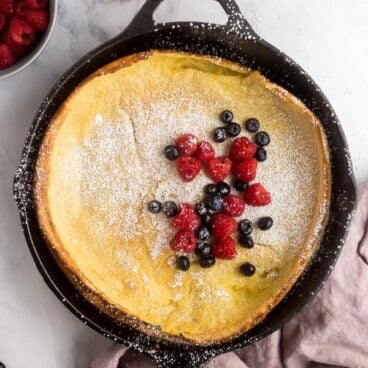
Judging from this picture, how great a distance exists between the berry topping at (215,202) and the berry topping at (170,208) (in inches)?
3.3

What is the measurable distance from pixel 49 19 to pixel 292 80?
0.65 m

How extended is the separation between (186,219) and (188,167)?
129 mm

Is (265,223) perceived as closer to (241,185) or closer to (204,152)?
(241,185)

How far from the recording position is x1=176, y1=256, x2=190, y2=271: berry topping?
2.03 metres

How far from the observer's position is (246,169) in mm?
1998

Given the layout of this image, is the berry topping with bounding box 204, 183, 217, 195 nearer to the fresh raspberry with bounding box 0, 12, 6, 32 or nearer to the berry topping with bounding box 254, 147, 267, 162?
the berry topping with bounding box 254, 147, 267, 162

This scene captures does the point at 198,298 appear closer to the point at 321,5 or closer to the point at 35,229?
the point at 35,229

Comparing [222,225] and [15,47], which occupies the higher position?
[15,47]

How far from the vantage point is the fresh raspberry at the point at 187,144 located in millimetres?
1988

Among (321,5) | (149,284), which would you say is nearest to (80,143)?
(149,284)

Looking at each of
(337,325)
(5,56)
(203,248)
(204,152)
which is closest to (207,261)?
(203,248)

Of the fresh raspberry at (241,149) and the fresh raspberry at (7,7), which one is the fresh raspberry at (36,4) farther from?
the fresh raspberry at (241,149)

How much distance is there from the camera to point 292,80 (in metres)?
2.07

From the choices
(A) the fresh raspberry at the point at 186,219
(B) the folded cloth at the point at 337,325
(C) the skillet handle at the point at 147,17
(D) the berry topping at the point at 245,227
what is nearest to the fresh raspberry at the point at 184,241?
(A) the fresh raspberry at the point at 186,219
